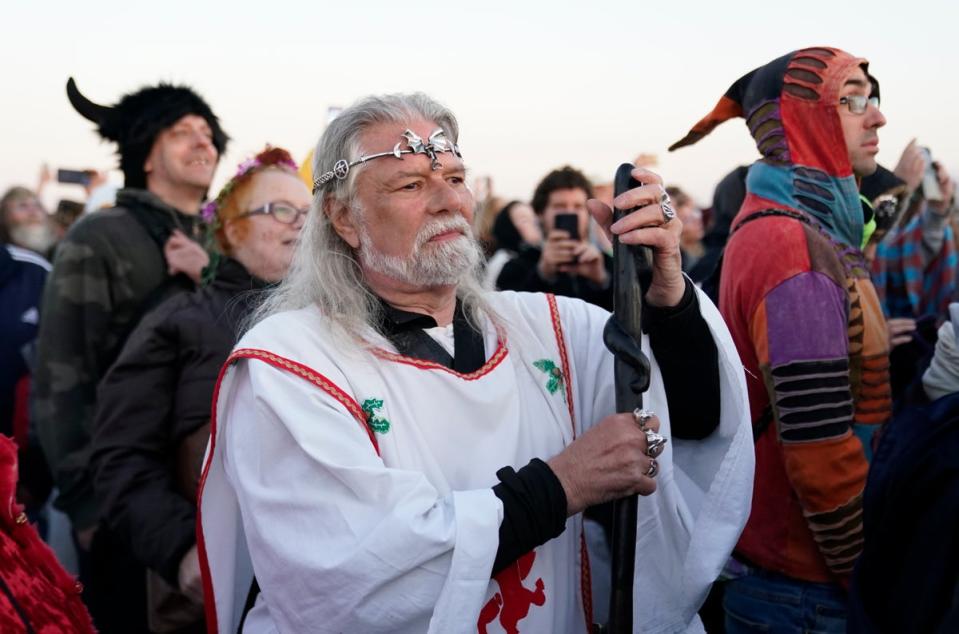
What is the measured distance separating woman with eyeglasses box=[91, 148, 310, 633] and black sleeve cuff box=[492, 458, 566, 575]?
127cm

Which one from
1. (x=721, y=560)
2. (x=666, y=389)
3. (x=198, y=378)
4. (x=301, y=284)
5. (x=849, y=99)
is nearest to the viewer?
(x=721, y=560)

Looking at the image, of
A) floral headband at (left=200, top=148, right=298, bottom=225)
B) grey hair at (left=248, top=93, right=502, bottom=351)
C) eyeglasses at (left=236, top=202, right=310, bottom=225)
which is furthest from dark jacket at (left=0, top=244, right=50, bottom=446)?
grey hair at (left=248, top=93, right=502, bottom=351)

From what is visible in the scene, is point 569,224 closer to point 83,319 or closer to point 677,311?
point 83,319

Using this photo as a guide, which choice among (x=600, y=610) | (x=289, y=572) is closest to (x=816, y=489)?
(x=600, y=610)

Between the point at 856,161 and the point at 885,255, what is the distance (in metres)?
2.52

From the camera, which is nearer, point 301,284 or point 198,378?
point 301,284

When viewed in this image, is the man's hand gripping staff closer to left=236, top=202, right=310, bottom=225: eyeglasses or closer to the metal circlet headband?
the metal circlet headband

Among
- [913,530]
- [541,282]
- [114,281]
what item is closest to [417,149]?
[913,530]

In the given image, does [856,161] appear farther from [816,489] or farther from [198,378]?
[198,378]

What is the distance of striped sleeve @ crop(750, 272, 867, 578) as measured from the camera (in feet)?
7.20

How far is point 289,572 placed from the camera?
1681 millimetres

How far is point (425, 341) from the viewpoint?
2002 millimetres

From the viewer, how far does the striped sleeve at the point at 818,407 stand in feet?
7.20

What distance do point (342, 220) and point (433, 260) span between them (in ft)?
0.99
